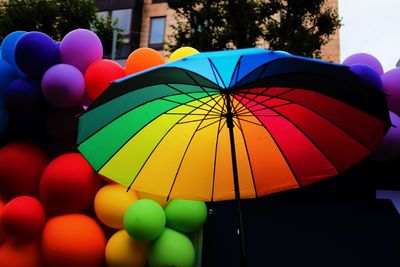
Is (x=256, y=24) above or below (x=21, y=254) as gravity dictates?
above

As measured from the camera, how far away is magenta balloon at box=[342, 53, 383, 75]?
4230mm

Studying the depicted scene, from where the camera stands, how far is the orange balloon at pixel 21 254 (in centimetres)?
423

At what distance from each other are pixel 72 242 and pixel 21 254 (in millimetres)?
636

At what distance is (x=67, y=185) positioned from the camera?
4188mm

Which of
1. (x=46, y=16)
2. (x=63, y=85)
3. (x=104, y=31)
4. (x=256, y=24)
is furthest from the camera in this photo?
(x=104, y=31)

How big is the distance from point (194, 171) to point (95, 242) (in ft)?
6.15

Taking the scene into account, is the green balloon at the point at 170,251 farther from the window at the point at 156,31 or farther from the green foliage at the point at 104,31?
the window at the point at 156,31

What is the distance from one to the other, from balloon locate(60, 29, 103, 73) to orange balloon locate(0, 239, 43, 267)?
6.14 feet

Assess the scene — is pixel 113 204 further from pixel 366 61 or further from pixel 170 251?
pixel 366 61

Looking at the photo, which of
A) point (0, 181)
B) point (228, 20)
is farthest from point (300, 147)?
point (228, 20)

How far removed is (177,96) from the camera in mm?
2590

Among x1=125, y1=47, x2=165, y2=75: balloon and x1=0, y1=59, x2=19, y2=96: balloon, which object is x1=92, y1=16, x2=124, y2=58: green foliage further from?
x1=125, y1=47, x2=165, y2=75: balloon

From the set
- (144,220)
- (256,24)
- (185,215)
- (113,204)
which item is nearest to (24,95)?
(113,204)

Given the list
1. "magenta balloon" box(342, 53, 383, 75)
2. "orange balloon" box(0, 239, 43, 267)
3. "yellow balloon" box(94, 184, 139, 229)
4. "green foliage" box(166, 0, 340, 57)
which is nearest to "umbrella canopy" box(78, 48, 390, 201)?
"yellow balloon" box(94, 184, 139, 229)
